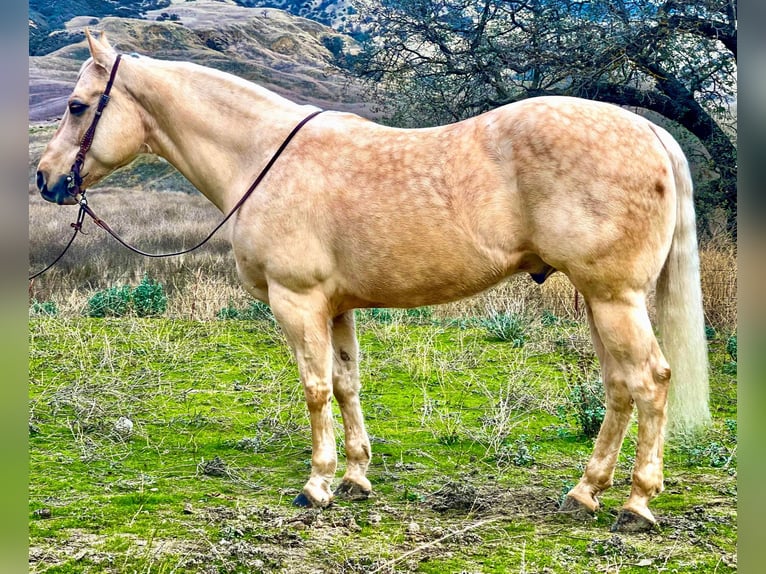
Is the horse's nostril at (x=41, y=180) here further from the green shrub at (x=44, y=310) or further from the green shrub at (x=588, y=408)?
the green shrub at (x=44, y=310)

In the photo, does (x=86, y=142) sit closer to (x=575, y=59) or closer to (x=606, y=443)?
(x=606, y=443)

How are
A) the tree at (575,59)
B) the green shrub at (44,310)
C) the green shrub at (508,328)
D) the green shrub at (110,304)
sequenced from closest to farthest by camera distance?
the green shrub at (508,328) < the green shrub at (44,310) < the green shrub at (110,304) < the tree at (575,59)

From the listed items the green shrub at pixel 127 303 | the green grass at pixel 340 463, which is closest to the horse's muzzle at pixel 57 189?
the green grass at pixel 340 463

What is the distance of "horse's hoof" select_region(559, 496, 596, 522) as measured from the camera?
13.0ft

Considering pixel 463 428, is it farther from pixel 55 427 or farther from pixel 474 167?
pixel 55 427

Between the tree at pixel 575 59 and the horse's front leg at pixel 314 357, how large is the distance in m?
6.84

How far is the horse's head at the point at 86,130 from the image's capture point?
429 centimetres

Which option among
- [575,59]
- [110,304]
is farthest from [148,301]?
[575,59]

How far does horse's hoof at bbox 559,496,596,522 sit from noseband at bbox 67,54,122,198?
3.32m

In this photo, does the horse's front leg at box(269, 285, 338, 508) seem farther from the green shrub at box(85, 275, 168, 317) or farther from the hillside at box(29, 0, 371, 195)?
the hillside at box(29, 0, 371, 195)

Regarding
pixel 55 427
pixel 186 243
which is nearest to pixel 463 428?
pixel 55 427

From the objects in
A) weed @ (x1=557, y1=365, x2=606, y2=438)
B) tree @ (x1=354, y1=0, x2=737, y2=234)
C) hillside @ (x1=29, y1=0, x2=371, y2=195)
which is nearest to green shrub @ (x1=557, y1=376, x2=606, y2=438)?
weed @ (x1=557, y1=365, x2=606, y2=438)

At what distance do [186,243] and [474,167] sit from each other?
31.0 ft

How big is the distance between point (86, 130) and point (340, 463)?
8.79 feet
